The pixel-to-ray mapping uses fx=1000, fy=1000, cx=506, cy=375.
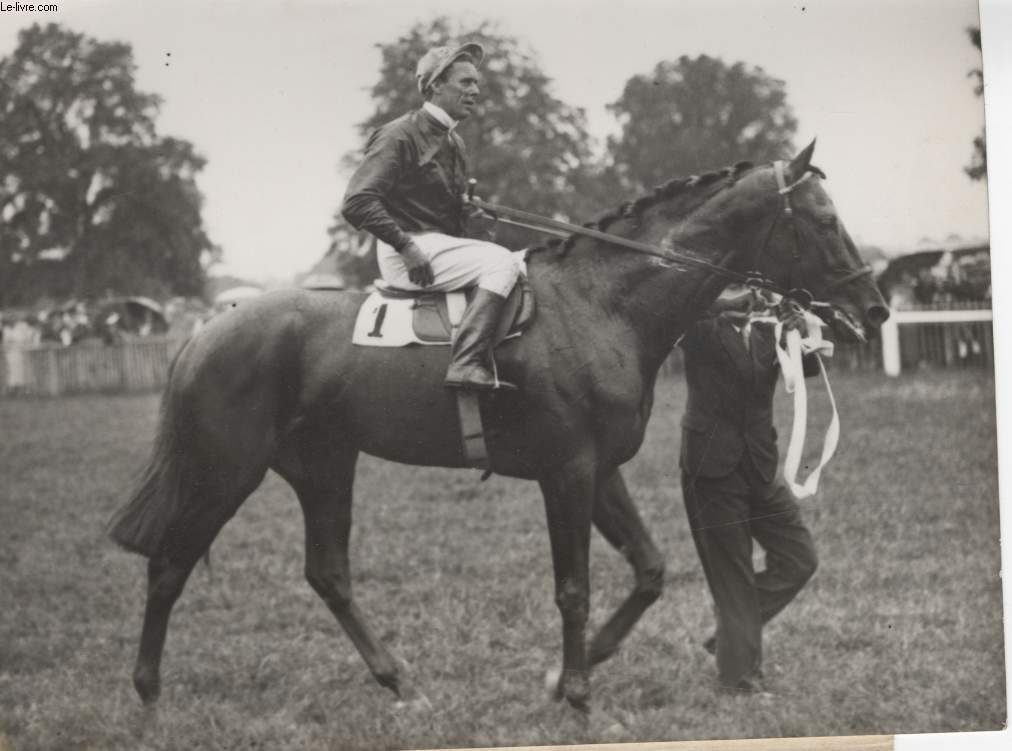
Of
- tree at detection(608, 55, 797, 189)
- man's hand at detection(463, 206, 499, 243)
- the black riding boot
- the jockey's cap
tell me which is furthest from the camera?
tree at detection(608, 55, 797, 189)

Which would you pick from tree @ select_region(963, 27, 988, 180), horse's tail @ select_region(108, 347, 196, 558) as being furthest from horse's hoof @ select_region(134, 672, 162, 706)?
tree @ select_region(963, 27, 988, 180)

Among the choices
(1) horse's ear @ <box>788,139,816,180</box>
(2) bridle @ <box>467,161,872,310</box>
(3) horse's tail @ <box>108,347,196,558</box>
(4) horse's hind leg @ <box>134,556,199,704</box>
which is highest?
(1) horse's ear @ <box>788,139,816,180</box>

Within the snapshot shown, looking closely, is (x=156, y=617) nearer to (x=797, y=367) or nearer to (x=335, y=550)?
(x=335, y=550)

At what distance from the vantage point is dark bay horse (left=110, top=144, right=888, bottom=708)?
4.22m

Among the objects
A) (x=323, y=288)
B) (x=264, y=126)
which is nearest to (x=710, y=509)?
(x=323, y=288)

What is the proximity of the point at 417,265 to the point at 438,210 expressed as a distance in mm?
371

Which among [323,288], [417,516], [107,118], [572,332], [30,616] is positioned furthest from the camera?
[417,516]

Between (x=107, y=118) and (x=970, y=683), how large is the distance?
5.13 metres

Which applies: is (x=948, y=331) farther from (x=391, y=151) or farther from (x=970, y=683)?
(x=391, y=151)

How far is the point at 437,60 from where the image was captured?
4.43 metres

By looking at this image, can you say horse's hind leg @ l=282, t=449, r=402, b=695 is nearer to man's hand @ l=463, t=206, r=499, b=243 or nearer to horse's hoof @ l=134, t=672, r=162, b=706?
horse's hoof @ l=134, t=672, r=162, b=706

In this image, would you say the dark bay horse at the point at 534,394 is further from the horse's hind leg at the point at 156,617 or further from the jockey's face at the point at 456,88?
the jockey's face at the point at 456,88

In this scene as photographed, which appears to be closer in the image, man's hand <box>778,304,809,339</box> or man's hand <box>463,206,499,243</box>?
man's hand <box>778,304,809,339</box>

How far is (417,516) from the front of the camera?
6301 millimetres
